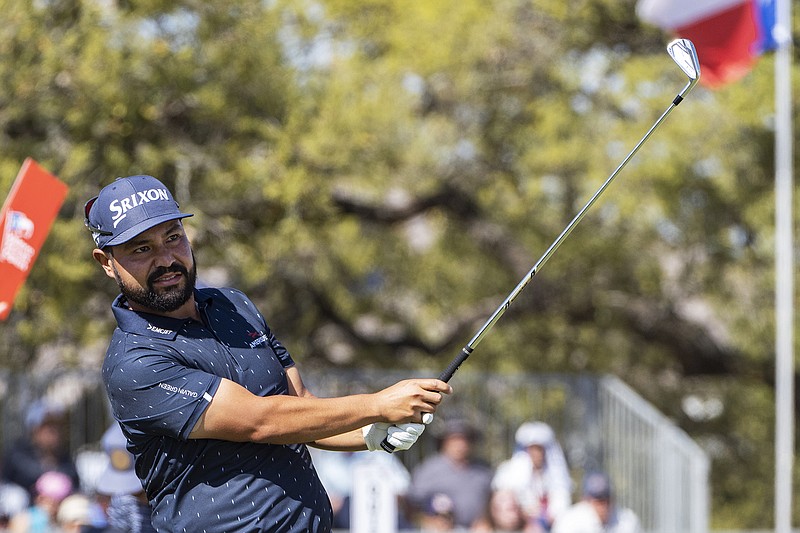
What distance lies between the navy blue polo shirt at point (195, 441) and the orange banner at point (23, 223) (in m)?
2.79

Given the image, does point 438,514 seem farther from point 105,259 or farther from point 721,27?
point 105,259

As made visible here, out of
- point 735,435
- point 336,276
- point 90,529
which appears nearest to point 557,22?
point 336,276

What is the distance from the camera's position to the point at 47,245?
38.7 ft

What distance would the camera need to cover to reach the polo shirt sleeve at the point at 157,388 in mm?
3586

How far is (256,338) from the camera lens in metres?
3.94

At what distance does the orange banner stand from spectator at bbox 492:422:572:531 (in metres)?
5.06

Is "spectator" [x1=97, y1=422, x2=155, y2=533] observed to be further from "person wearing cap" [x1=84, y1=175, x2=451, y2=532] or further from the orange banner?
"person wearing cap" [x1=84, y1=175, x2=451, y2=532]

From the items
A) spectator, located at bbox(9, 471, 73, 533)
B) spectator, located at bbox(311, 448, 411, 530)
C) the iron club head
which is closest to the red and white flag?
spectator, located at bbox(311, 448, 411, 530)

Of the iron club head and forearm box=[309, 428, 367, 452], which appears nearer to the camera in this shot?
forearm box=[309, 428, 367, 452]

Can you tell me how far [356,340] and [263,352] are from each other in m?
13.0

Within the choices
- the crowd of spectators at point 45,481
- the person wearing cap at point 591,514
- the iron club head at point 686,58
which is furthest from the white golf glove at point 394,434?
the person wearing cap at point 591,514

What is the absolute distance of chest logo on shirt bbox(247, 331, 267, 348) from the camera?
12.8 feet

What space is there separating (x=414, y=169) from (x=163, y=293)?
10706mm

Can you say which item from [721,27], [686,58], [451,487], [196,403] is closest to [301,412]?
[196,403]
